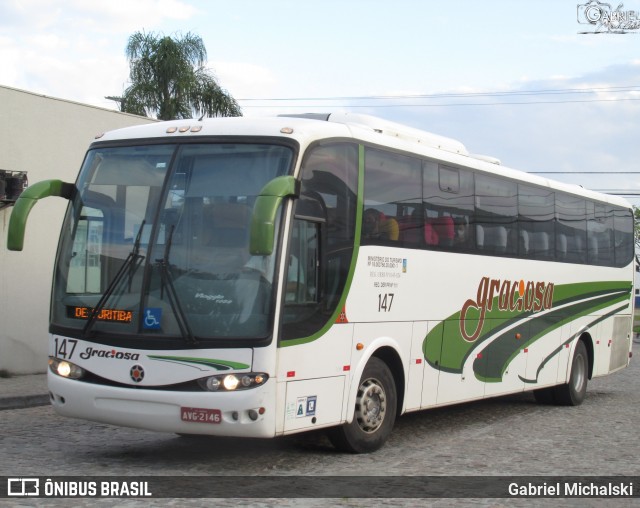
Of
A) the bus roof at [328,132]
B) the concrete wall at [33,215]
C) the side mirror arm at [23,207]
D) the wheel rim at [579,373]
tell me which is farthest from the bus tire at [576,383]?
the side mirror arm at [23,207]

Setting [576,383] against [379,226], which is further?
[576,383]

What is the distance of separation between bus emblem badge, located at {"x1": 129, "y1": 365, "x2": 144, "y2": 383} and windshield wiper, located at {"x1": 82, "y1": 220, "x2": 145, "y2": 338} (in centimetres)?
64

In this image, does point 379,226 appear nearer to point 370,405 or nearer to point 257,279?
point 370,405

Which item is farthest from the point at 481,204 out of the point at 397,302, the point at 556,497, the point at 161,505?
the point at 161,505

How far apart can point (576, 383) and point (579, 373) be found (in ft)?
0.75

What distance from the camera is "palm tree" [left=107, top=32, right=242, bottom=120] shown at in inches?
1571

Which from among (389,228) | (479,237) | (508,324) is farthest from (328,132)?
(508,324)

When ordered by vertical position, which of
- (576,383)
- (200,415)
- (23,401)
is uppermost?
(200,415)

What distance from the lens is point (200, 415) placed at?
8.42 meters

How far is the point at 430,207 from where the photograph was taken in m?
11.5

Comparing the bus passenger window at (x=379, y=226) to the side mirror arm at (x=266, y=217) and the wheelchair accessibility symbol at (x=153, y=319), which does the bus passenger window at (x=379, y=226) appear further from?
the wheelchair accessibility symbol at (x=153, y=319)

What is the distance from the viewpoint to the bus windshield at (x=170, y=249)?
28.1 feet

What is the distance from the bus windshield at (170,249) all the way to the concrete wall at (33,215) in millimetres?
8094

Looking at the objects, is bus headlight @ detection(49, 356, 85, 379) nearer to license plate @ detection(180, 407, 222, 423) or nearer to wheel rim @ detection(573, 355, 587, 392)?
license plate @ detection(180, 407, 222, 423)
